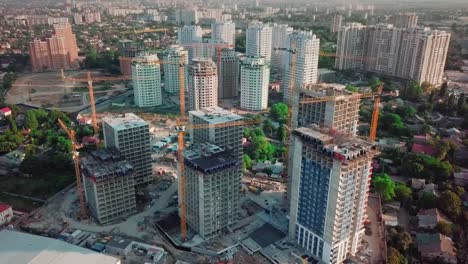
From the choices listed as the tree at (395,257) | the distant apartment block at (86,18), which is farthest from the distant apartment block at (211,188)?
the distant apartment block at (86,18)

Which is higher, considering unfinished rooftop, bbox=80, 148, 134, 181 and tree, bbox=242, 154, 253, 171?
unfinished rooftop, bbox=80, 148, 134, 181

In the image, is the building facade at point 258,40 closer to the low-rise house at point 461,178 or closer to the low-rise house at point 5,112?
the low-rise house at point 5,112

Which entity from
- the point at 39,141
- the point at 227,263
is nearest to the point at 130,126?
the point at 227,263

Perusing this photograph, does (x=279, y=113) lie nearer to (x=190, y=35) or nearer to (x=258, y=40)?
(x=258, y=40)

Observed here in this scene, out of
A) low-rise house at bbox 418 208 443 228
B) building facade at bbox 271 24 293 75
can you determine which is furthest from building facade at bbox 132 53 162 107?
low-rise house at bbox 418 208 443 228

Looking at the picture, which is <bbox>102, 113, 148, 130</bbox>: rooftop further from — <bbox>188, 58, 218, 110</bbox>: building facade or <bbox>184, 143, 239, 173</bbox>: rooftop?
<bbox>188, 58, 218, 110</bbox>: building facade

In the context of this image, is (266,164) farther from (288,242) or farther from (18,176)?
(18,176)

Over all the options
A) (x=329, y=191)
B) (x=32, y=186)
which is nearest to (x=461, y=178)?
(x=329, y=191)
